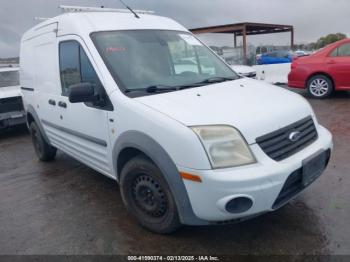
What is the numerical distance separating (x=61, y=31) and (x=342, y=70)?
701 cm

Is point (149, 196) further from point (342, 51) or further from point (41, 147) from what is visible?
point (342, 51)

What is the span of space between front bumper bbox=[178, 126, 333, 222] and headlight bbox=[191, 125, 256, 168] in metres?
0.05

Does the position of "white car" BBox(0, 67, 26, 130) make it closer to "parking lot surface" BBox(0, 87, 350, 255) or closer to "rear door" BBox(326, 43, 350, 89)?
"parking lot surface" BBox(0, 87, 350, 255)

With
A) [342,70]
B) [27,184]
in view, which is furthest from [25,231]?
[342,70]

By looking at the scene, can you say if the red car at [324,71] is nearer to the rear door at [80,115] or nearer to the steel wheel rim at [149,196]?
the rear door at [80,115]

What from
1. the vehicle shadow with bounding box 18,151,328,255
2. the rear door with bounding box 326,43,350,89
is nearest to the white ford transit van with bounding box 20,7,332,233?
the vehicle shadow with bounding box 18,151,328,255

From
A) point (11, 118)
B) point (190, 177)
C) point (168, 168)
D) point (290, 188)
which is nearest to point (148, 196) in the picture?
point (168, 168)

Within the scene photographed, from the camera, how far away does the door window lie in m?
3.44

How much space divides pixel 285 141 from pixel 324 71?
22.3ft

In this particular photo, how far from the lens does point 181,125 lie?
98.4 inches

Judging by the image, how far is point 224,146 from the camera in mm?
2480

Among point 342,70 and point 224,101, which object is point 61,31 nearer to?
point 224,101

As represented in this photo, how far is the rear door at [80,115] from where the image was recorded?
11.0 feet

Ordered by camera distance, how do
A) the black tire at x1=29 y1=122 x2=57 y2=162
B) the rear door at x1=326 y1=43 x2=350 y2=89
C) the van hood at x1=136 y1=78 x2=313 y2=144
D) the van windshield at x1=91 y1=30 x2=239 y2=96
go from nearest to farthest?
the van hood at x1=136 y1=78 x2=313 y2=144, the van windshield at x1=91 y1=30 x2=239 y2=96, the black tire at x1=29 y1=122 x2=57 y2=162, the rear door at x1=326 y1=43 x2=350 y2=89
